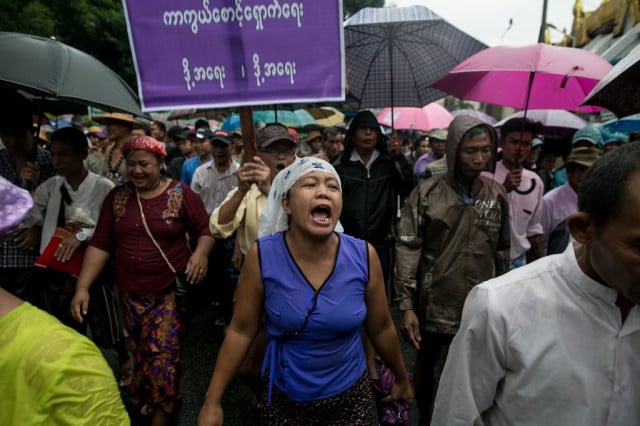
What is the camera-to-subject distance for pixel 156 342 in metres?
2.91

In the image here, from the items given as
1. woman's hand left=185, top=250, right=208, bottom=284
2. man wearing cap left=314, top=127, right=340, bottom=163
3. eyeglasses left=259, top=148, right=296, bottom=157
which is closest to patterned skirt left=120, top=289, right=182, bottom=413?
woman's hand left=185, top=250, right=208, bottom=284

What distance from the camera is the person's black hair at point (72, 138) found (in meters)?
3.13

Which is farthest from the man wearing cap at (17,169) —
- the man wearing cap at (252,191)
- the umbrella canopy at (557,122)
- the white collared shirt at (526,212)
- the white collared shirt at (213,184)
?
the umbrella canopy at (557,122)

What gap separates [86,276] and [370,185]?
2.23 metres

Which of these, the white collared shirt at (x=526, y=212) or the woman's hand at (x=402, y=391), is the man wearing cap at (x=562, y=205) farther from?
the woman's hand at (x=402, y=391)

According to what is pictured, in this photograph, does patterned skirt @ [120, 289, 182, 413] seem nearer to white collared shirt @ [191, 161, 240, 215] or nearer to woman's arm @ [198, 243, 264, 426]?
woman's arm @ [198, 243, 264, 426]

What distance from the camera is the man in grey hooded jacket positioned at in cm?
271

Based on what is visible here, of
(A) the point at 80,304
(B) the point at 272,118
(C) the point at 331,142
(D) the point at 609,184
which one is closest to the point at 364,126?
(A) the point at 80,304

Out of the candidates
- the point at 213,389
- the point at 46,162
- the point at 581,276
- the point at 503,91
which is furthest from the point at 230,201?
the point at 503,91

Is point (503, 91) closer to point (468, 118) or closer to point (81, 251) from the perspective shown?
point (468, 118)

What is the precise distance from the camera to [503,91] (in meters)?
4.07

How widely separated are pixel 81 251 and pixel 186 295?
804mm

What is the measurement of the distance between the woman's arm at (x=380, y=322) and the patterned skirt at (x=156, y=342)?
1.60 m

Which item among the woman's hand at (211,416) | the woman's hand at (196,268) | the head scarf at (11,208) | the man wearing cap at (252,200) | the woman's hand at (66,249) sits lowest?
the woman's hand at (211,416)
